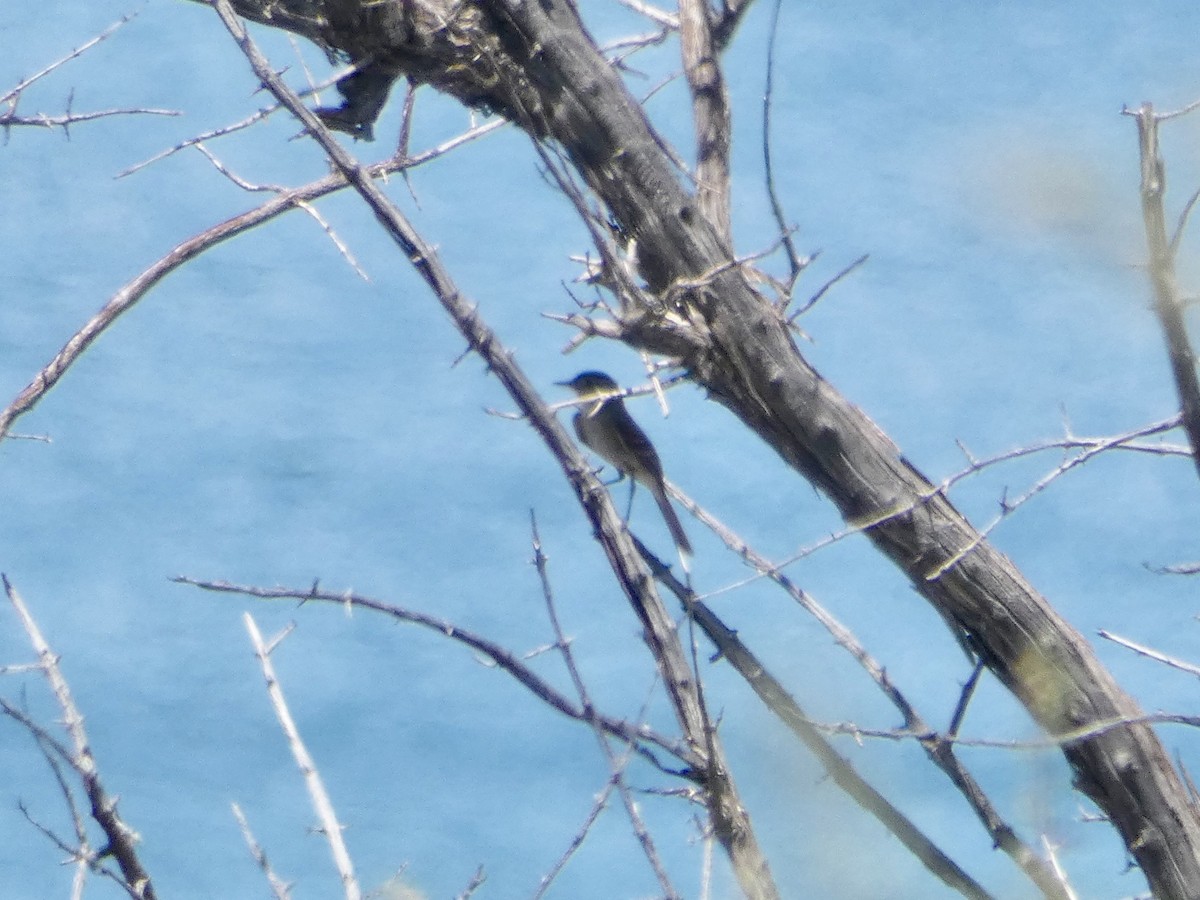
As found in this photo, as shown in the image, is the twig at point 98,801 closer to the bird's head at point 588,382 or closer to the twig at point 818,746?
the twig at point 818,746

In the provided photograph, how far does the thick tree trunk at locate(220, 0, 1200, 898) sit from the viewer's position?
2.97 meters

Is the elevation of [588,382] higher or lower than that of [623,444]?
higher

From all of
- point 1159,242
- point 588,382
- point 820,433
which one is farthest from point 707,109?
point 588,382

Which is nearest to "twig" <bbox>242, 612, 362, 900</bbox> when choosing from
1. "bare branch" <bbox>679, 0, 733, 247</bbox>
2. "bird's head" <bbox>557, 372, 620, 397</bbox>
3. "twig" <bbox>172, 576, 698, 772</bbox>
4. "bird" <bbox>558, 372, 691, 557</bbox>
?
"twig" <bbox>172, 576, 698, 772</bbox>

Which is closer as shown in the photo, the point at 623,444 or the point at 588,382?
the point at 623,444

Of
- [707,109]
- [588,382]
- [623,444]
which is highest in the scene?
[588,382]

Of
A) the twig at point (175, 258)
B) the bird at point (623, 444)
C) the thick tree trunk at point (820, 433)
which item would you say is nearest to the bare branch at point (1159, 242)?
the thick tree trunk at point (820, 433)

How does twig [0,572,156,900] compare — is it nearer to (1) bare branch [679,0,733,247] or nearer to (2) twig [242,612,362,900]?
(2) twig [242,612,362,900]

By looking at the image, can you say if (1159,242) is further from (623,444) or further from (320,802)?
(623,444)

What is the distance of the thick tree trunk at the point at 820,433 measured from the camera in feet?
9.73

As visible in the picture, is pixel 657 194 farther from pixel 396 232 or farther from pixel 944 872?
pixel 944 872

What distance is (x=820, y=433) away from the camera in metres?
3.11

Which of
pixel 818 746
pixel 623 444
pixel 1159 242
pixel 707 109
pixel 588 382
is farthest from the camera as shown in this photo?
pixel 588 382

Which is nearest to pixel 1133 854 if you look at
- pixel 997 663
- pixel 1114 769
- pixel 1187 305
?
pixel 1114 769
